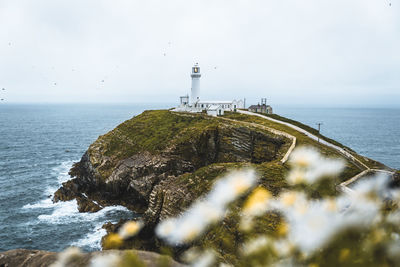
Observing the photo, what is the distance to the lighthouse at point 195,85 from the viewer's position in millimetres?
64750

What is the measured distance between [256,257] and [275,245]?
14.6 inches

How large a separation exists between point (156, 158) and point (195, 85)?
3129 cm

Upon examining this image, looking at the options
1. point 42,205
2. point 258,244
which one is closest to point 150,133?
point 42,205

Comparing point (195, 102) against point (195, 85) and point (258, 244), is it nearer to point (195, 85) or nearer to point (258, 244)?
point (195, 85)

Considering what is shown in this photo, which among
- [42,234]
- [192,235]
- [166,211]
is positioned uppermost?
[192,235]

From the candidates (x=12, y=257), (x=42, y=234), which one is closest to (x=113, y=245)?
(x=12, y=257)

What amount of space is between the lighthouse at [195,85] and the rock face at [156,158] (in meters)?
19.3

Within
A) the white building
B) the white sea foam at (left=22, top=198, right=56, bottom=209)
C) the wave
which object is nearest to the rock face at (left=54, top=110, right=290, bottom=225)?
the white sea foam at (left=22, top=198, right=56, bottom=209)

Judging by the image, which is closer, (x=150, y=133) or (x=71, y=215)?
(x=71, y=215)

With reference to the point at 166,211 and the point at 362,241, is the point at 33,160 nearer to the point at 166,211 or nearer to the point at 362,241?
the point at 166,211

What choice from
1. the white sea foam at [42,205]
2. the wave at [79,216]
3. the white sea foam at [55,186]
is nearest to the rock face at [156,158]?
the white sea foam at [42,205]

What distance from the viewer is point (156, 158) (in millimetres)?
39500

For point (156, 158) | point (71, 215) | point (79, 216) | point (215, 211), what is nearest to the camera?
point (215, 211)

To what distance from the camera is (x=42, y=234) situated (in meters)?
30.0
